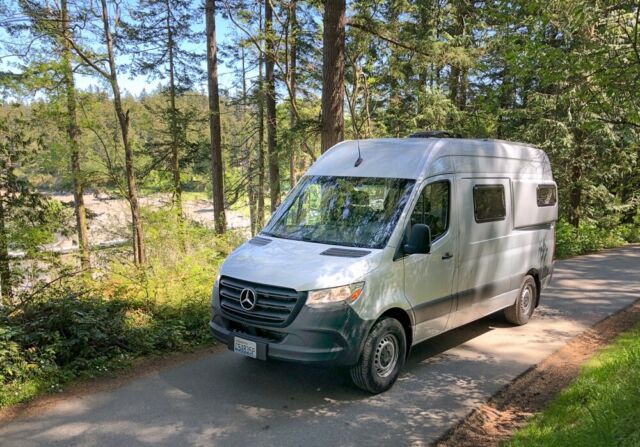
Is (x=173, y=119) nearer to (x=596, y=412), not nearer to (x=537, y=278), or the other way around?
(x=537, y=278)

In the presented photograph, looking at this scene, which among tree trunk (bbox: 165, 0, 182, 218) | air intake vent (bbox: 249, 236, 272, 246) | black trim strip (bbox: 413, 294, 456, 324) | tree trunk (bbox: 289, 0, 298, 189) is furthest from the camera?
tree trunk (bbox: 165, 0, 182, 218)

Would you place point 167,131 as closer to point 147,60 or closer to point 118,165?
point 147,60

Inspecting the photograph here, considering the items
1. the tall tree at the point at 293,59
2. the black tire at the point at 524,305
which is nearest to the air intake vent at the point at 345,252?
the black tire at the point at 524,305

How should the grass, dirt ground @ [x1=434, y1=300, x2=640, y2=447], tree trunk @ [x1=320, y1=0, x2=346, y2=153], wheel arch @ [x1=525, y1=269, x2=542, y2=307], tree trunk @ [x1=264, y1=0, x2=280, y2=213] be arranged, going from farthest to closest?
tree trunk @ [x1=264, y1=0, x2=280, y2=213] < tree trunk @ [x1=320, y1=0, x2=346, y2=153] < wheel arch @ [x1=525, y1=269, x2=542, y2=307] < dirt ground @ [x1=434, y1=300, x2=640, y2=447] < the grass

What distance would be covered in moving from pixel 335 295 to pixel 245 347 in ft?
3.70

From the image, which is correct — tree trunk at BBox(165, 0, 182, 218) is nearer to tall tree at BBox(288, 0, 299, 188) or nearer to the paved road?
tall tree at BBox(288, 0, 299, 188)

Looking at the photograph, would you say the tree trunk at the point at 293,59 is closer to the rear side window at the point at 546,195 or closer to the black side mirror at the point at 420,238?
the rear side window at the point at 546,195

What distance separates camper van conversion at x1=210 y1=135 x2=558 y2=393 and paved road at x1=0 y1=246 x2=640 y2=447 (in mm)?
467

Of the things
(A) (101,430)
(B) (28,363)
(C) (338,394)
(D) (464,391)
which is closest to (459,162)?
(D) (464,391)

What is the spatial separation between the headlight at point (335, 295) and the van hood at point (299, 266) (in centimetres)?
5

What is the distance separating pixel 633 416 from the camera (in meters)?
3.42

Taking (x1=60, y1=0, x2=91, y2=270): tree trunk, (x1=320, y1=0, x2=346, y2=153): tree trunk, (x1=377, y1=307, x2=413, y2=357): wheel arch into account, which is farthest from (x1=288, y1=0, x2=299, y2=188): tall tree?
(x1=377, y1=307, x2=413, y2=357): wheel arch

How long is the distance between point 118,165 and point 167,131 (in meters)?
5.64

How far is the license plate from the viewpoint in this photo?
15.7 feet
